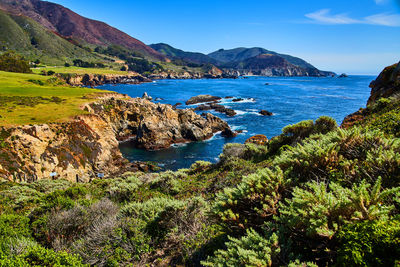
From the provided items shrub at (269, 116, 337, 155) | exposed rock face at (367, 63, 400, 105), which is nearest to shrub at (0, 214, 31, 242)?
shrub at (269, 116, 337, 155)

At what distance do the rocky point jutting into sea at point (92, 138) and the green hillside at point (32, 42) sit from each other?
378 ft

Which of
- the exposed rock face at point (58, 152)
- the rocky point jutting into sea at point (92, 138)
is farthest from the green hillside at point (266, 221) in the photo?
the rocky point jutting into sea at point (92, 138)

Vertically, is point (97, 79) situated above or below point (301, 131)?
above

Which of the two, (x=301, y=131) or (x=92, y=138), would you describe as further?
(x=92, y=138)

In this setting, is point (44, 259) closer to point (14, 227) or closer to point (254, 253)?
point (14, 227)

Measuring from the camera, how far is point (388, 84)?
2233 centimetres

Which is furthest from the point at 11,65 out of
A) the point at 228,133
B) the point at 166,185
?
the point at 166,185

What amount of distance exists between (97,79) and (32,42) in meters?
65.0

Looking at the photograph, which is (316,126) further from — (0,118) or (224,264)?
(0,118)

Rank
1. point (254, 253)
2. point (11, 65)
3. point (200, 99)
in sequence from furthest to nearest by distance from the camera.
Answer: point (200, 99) → point (11, 65) → point (254, 253)

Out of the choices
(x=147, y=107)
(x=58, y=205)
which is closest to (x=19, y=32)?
(x=147, y=107)

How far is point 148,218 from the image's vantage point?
7840 mm

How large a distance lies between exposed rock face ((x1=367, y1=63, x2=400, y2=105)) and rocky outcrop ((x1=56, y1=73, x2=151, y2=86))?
114169 millimetres

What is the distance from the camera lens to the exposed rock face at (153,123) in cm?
4206
